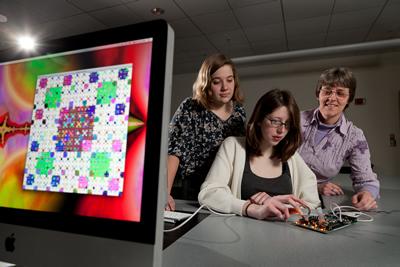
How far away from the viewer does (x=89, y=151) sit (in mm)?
400

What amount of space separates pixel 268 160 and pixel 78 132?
81 cm

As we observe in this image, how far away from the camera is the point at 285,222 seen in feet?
2.37

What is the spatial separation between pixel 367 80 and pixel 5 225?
16.1 ft

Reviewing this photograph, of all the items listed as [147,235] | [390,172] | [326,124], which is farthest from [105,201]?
[390,172]

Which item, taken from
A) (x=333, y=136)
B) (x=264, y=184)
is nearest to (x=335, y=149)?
(x=333, y=136)

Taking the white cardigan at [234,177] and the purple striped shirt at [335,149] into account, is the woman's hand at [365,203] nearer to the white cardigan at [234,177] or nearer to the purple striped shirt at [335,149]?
the white cardigan at [234,177]

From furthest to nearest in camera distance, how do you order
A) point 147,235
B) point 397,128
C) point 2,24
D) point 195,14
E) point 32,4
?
point 397,128
point 2,24
point 195,14
point 32,4
point 147,235

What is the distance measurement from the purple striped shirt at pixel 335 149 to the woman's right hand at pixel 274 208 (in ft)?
2.17

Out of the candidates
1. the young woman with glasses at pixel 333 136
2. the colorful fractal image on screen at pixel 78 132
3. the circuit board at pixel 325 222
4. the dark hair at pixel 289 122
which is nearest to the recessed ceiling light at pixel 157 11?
the young woman with glasses at pixel 333 136

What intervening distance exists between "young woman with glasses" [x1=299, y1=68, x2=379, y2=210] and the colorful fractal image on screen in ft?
3.53

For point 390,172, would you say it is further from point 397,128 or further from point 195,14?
point 195,14

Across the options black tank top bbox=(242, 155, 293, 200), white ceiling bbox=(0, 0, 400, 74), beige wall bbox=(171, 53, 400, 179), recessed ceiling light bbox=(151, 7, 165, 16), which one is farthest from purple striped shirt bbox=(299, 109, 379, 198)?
beige wall bbox=(171, 53, 400, 179)

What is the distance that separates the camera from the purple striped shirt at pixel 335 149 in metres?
→ 1.26

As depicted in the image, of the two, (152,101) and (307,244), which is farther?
(307,244)
